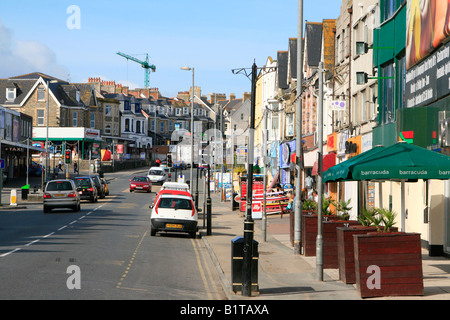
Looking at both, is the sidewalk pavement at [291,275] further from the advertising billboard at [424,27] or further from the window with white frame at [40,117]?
the window with white frame at [40,117]

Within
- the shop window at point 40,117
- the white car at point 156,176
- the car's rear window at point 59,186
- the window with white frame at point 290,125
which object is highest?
the shop window at point 40,117

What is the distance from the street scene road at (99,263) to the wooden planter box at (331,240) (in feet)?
9.51

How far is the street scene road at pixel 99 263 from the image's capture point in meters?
→ 12.9

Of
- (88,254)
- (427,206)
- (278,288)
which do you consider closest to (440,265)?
(427,206)

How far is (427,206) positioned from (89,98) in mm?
91394

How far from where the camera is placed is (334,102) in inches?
1256

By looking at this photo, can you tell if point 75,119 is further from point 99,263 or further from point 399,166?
point 399,166

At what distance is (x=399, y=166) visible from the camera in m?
14.3

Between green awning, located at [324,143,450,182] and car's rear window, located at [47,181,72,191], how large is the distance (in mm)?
26428

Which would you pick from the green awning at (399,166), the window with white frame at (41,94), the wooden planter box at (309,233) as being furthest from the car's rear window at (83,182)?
the window with white frame at (41,94)

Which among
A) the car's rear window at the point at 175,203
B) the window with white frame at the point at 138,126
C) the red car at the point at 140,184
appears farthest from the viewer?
the window with white frame at the point at 138,126

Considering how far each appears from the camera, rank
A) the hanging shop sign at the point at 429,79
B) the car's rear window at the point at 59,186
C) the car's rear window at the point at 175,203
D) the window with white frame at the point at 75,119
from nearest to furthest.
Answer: the hanging shop sign at the point at 429,79, the car's rear window at the point at 175,203, the car's rear window at the point at 59,186, the window with white frame at the point at 75,119

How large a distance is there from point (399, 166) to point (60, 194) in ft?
90.9
